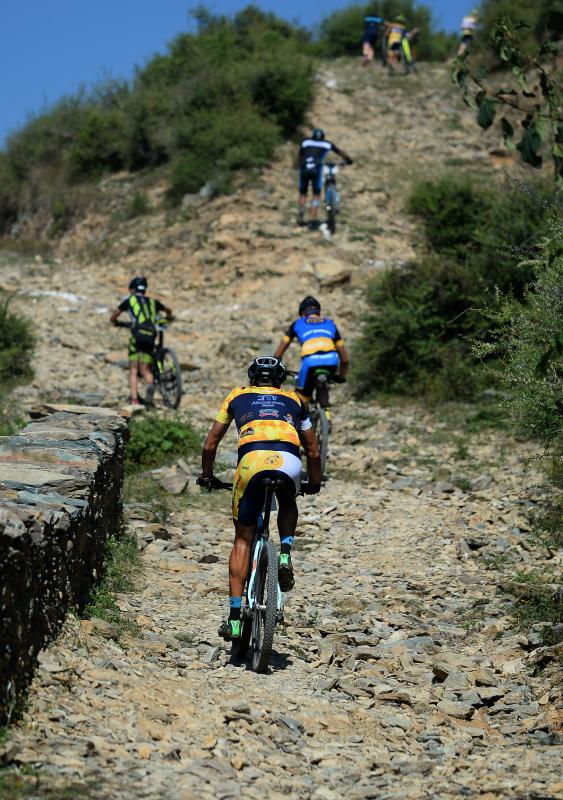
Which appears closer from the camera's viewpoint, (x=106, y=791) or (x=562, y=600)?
(x=106, y=791)

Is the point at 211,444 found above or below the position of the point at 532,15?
below

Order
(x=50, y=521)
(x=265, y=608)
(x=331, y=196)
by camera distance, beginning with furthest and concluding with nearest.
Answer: (x=331, y=196)
(x=265, y=608)
(x=50, y=521)

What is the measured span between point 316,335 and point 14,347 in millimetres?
6795

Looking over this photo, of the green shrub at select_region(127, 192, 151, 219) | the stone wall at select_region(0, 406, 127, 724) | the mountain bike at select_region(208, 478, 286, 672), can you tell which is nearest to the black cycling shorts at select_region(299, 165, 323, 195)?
the green shrub at select_region(127, 192, 151, 219)

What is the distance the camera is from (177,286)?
2058 centimetres

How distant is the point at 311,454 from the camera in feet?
22.1

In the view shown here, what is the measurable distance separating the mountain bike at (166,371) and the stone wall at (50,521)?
4.54 metres

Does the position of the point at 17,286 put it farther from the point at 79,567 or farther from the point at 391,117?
the point at 79,567

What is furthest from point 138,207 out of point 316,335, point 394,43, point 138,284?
point 316,335

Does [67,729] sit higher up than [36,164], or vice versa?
[36,164]

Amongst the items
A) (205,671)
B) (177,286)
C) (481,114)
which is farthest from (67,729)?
(177,286)

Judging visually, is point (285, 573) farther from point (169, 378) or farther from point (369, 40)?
point (369, 40)

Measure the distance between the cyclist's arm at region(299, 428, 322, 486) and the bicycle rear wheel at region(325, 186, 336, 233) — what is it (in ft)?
45.1

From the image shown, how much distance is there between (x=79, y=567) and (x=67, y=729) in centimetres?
191
